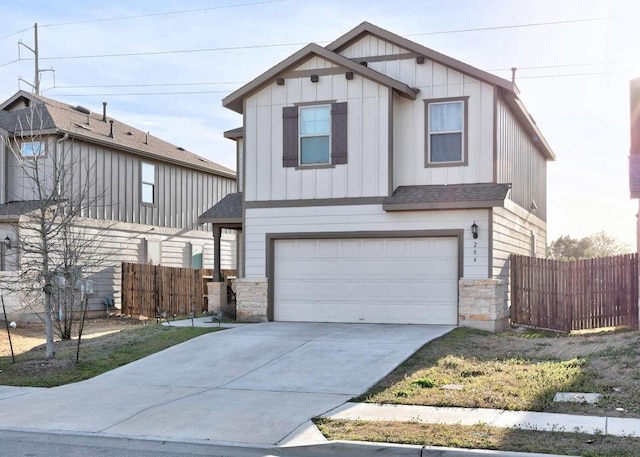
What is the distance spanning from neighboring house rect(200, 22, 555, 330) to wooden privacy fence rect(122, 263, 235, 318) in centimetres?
761

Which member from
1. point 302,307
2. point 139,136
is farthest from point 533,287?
point 139,136

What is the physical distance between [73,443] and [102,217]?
16.9 metres

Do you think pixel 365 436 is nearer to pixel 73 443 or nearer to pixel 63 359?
pixel 73 443

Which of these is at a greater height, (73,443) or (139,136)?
(139,136)

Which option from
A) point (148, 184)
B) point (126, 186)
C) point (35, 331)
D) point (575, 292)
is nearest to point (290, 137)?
point (575, 292)

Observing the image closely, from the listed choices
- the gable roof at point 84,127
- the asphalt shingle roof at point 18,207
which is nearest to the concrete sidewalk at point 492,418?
the asphalt shingle roof at point 18,207

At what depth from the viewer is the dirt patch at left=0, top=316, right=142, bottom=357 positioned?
17.0 meters

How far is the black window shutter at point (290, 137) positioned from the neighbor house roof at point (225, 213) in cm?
247

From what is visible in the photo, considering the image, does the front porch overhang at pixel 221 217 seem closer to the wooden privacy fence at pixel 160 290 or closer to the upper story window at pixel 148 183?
the wooden privacy fence at pixel 160 290

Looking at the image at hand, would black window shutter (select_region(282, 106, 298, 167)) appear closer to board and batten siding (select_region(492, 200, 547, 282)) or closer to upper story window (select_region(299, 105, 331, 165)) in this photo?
upper story window (select_region(299, 105, 331, 165))

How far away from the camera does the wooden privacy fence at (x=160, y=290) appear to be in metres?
24.7

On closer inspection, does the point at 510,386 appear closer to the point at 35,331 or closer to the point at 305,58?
the point at 305,58

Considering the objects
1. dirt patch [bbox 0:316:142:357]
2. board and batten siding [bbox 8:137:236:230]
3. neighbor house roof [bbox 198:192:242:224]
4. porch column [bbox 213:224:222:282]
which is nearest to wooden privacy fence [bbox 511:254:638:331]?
neighbor house roof [bbox 198:192:242:224]

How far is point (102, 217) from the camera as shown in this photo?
24.2m
